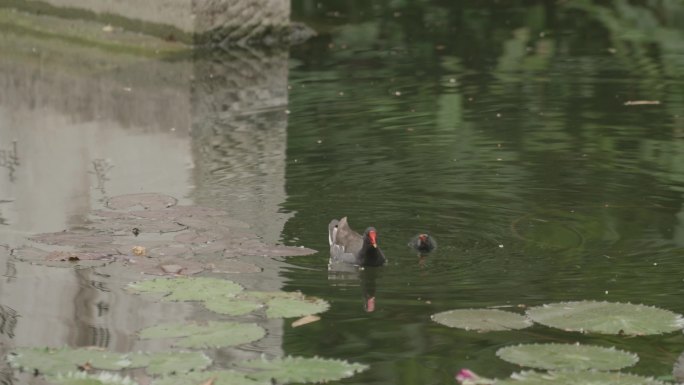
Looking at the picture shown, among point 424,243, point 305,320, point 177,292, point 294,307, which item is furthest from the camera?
point 424,243

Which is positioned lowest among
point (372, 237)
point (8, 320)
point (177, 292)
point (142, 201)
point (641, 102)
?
point (8, 320)

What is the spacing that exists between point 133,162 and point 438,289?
406cm

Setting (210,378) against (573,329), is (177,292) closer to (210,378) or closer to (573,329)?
(210,378)

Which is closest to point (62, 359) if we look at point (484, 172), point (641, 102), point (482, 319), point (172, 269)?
point (172, 269)

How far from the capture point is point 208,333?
6.73 meters

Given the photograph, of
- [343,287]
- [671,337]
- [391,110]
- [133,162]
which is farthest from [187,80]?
[671,337]

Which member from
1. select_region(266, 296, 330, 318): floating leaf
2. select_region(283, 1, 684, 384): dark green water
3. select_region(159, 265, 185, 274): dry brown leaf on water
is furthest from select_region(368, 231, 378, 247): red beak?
select_region(159, 265, 185, 274): dry brown leaf on water

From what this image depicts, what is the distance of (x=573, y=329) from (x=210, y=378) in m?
1.75

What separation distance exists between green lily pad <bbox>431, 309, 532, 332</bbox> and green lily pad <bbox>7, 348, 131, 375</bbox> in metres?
1.55

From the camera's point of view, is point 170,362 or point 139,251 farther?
point 139,251

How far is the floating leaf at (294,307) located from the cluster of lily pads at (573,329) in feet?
1.89

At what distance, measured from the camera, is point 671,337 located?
669 centimetres

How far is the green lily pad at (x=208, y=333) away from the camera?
21.7 feet

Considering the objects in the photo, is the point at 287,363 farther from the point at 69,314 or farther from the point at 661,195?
the point at 661,195
